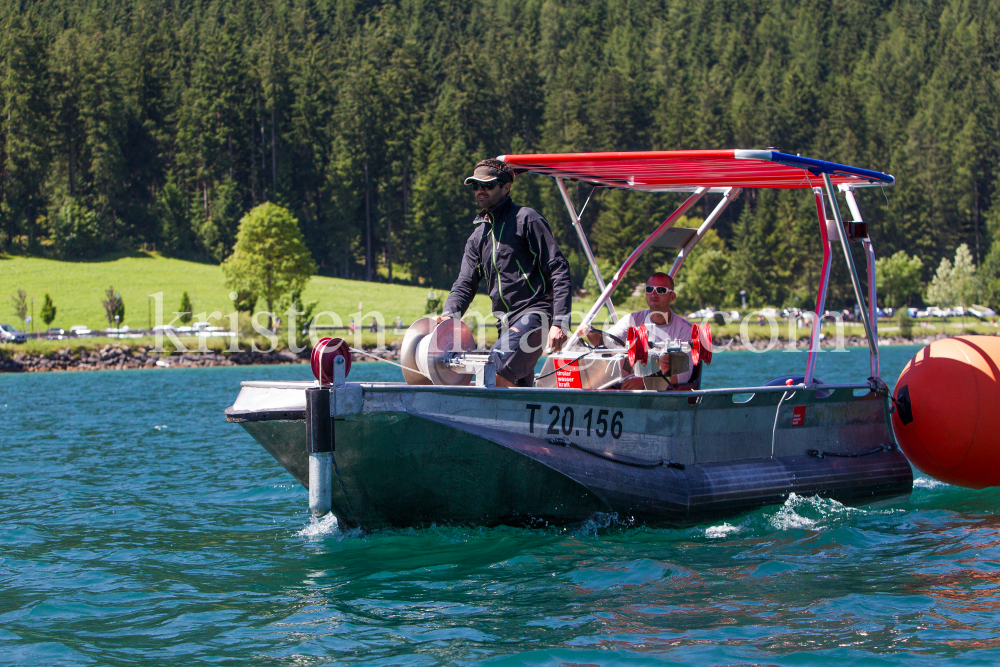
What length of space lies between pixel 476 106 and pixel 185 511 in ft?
358

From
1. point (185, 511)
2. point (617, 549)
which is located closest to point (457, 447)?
point (617, 549)

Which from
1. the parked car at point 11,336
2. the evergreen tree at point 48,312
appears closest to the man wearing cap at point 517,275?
the parked car at point 11,336

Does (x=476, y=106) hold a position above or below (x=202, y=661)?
above

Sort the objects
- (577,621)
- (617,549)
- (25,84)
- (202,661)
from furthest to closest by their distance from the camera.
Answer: (25,84), (617,549), (577,621), (202,661)

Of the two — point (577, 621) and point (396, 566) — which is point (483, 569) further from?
point (577, 621)

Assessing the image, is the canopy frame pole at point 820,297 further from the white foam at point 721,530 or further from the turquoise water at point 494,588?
the white foam at point 721,530

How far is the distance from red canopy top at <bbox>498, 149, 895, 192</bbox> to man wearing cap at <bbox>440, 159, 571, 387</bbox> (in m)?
0.45

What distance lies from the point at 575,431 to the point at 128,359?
174 ft

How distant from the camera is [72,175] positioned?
101 meters

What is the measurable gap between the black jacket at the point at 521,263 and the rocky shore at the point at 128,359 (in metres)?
45.1

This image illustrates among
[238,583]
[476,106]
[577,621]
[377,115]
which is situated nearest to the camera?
[577,621]

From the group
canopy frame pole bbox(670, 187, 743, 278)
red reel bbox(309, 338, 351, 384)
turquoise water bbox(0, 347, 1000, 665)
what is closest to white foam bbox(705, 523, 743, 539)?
turquoise water bbox(0, 347, 1000, 665)

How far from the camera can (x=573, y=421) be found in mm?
8141

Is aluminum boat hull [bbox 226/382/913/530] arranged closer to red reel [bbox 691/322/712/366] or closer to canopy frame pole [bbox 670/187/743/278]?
red reel [bbox 691/322/712/366]
